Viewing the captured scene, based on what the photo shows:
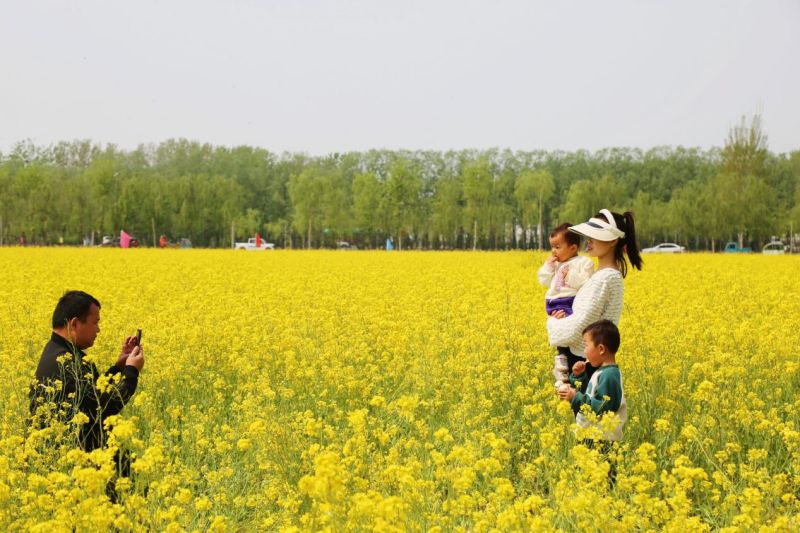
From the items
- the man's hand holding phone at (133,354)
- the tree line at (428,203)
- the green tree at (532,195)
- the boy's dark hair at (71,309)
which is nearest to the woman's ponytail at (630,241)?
the man's hand holding phone at (133,354)

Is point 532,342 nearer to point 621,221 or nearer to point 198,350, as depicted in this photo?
point 621,221

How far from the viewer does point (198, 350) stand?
7.77 meters

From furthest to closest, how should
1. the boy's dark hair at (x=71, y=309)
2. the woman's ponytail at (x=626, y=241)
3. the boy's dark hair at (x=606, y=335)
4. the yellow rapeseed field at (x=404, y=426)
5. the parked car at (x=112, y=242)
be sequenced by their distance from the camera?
the parked car at (x=112, y=242), the woman's ponytail at (x=626, y=241), the boy's dark hair at (x=606, y=335), the boy's dark hair at (x=71, y=309), the yellow rapeseed field at (x=404, y=426)

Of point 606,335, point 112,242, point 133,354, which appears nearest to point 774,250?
point 112,242

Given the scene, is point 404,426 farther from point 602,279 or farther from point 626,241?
point 626,241

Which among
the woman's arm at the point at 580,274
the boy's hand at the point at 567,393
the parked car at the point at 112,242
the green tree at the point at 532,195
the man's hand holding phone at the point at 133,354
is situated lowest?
the boy's hand at the point at 567,393

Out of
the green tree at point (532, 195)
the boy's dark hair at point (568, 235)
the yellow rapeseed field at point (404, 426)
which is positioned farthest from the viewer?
the green tree at point (532, 195)

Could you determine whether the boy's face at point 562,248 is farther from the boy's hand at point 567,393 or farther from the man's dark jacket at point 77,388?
the man's dark jacket at point 77,388

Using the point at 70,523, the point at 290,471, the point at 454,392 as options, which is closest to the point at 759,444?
the point at 454,392

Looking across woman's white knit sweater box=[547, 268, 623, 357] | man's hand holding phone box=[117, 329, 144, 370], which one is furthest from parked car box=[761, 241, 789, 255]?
man's hand holding phone box=[117, 329, 144, 370]

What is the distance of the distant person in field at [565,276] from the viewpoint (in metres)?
5.43

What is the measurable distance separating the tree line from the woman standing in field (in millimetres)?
56117

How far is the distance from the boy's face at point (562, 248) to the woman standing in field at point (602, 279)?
0.36 m

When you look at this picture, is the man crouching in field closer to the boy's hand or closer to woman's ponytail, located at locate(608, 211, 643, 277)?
the boy's hand
